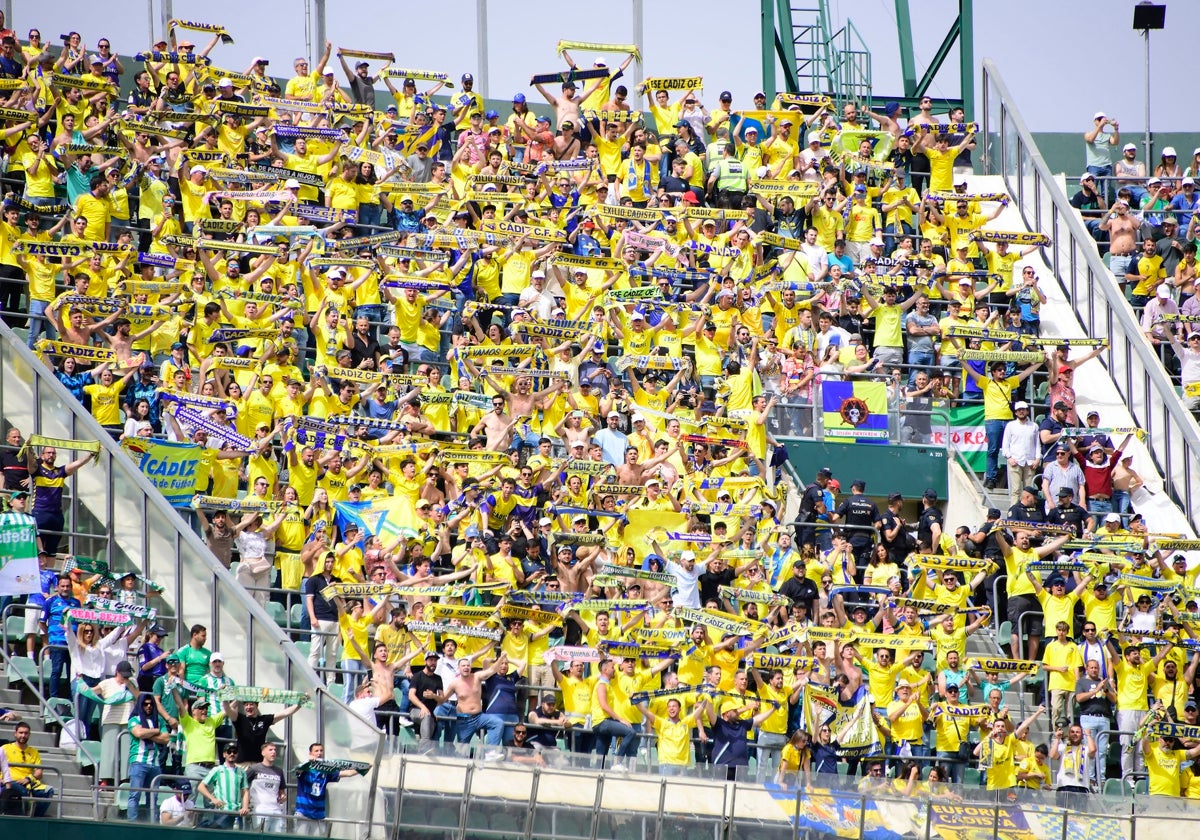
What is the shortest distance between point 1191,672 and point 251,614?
995 cm

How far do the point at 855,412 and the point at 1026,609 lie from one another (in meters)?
3.87

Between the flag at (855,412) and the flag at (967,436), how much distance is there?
662 mm

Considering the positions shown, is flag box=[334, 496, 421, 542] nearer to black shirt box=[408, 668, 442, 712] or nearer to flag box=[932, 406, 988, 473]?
black shirt box=[408, 668, 442, 712]

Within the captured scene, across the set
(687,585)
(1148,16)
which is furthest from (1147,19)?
(687,585)

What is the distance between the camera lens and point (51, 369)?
23625 mm

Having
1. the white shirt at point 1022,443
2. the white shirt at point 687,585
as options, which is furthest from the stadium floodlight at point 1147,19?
the white shirt at point 687,585

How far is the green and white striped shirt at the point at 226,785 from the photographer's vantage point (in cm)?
1958

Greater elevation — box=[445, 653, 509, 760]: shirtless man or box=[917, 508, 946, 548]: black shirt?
box=[917, 508, 946, 548]: black shirt

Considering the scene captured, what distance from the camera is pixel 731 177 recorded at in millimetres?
30781

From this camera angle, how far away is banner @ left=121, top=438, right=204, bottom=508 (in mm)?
23031

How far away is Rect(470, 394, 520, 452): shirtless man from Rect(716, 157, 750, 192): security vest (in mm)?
6402

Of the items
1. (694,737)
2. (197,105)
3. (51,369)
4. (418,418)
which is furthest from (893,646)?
(197,105)

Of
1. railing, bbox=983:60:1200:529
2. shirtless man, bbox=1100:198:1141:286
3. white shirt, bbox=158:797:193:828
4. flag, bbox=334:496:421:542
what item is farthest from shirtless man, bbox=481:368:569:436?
shirtless man, bbox=1100:198:1141:286

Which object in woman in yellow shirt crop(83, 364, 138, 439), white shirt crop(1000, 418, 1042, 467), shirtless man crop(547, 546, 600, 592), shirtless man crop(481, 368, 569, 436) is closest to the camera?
shirtless man crop(547, 546, 600, 592)
